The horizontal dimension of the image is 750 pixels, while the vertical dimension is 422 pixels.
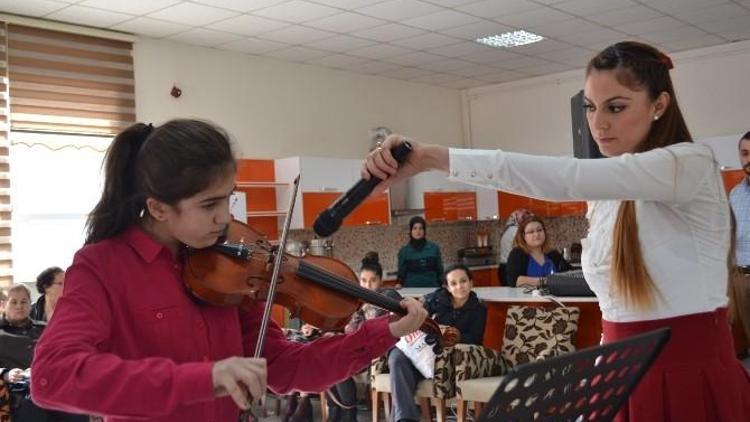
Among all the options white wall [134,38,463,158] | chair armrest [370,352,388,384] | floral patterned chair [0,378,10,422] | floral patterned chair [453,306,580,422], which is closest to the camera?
floral patterned chair [0,378,10,422]

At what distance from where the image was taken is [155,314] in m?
1.28

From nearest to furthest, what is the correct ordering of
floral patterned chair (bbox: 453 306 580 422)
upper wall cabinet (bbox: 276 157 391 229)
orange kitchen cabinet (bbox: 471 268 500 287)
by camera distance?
floral patterned chair (bbox: 453 306 580 422), upper wall cabinet (bbox: 276 157 391 229), orange kitchen cabinet (bbox: 471 268 500 287)

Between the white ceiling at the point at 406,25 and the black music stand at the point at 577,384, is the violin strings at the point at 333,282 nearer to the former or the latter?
the black music stand at the point at 577,384

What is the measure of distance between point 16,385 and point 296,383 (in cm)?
309

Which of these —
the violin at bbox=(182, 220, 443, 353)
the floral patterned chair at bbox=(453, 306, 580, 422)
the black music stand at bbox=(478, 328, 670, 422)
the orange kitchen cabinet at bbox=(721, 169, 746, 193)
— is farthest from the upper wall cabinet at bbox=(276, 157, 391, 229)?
the black music stand at bbox=(478, 328, 670, 422)

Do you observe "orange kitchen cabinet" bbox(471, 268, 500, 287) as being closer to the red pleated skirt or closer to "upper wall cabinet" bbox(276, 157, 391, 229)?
"upper wall cabinet" bbox(276, 157, 391, 229)

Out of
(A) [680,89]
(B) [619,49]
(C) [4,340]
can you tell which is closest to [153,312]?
(B) [619,49]

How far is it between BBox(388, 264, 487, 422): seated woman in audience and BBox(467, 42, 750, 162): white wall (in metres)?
2.93

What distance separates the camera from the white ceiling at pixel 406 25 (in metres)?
5.57

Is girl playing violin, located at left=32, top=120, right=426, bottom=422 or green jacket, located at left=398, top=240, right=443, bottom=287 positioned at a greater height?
girl playing violin, located at left=32, top=120, right=426, bottom=422

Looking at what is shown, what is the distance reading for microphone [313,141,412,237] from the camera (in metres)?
1.20

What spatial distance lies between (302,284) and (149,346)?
0.58 metres

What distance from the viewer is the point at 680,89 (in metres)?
7.82

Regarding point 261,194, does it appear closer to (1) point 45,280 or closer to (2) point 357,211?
(2) point 357,211
